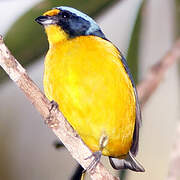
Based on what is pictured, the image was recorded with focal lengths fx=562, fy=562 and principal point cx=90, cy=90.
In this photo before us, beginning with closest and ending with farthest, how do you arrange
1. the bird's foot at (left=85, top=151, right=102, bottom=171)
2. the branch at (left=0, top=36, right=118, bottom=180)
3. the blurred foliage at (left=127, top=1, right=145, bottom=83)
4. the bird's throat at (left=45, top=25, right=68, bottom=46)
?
the branch at (left=0, top=36, right=118, bottom=180) → the bird's foot at (left=85, top=151, right=102, bottom=171) → the bird's throat at (left=45, top=25, right=68, bottom=46) → the blurred foliage at (left=127, top=1, right=145, bottom=83)

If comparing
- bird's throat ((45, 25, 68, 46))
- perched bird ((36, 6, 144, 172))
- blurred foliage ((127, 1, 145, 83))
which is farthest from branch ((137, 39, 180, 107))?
bird's throat ((45, 25, 68, 46))

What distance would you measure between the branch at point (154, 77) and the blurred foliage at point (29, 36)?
1.04 feet

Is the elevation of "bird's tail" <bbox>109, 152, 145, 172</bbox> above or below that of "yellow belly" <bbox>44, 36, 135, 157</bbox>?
below

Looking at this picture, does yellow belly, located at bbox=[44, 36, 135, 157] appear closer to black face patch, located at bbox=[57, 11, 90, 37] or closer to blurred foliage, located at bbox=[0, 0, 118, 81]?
black face patch, located at bbox=[57, 11, 90, 37]

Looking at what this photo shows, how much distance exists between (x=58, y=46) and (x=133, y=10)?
1.68ft

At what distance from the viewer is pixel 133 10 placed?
2221 mm

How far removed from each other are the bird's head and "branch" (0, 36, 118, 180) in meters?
0.39

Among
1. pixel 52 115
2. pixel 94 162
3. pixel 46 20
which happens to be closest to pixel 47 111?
pixel 52 115

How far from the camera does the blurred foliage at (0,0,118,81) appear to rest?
6.46 feet

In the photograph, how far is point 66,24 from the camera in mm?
1884

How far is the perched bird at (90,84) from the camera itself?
174 cm

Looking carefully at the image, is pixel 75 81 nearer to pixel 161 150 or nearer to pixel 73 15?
pixel 73 15

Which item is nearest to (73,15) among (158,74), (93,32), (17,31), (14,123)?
(93,32)

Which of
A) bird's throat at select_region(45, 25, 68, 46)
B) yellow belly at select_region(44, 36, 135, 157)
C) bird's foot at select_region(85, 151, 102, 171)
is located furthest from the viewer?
bird's throat at select_region(45, 25, 68, 46)
